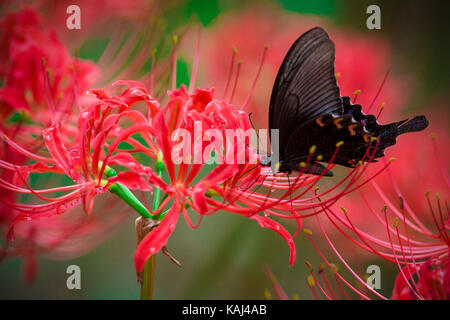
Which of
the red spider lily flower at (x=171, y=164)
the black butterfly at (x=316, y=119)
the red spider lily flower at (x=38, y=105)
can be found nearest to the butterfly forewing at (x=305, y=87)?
the black butterfly at (x=316, y=119)

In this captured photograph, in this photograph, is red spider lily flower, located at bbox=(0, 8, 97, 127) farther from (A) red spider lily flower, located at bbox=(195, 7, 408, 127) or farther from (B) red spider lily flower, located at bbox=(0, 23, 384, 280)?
(A) red spider lily flower, located at bbox=(195, 7, 408, 127)

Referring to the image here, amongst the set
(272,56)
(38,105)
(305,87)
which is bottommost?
(305,87)

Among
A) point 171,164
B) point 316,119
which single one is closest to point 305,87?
point 316,119

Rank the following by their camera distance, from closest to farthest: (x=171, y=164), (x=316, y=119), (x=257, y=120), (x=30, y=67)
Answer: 1. (x=171, y=164)
2. (x=316, y=119)
3. (x=30, y=67)
4. (x=257, y=120)

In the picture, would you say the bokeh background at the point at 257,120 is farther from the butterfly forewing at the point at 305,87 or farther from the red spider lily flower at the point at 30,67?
the butterfly forewing at the point at 305,87

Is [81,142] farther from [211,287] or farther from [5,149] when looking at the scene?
[211,287]

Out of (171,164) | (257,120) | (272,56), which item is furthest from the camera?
(272,56)

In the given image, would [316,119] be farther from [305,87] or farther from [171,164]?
[171,164]
